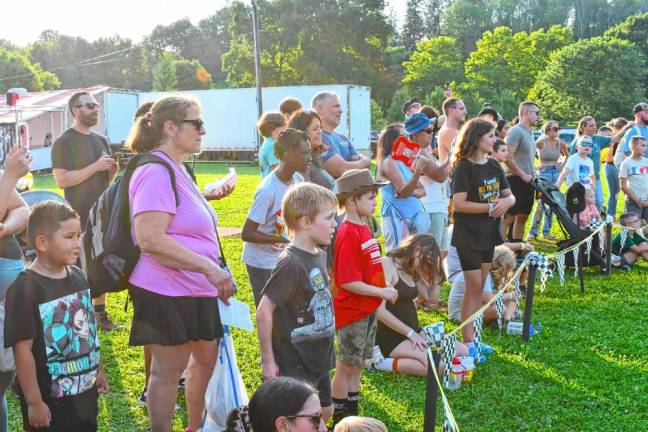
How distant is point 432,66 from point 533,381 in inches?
2922

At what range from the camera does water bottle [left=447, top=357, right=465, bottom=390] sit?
5.16 m

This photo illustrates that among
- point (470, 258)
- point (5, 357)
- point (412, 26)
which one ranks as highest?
point (412, 26)

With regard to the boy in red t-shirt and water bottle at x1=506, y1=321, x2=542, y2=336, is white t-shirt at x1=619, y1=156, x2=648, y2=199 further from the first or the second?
the boy in red t-shirt

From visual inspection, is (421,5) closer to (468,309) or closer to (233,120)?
(233,120)

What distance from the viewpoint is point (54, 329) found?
3133 mm

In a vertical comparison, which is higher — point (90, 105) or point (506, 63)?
point (506, 63)

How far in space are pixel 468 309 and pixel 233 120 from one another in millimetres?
29671

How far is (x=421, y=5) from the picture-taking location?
12938cm

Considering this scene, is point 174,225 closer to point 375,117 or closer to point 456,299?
point 456,299

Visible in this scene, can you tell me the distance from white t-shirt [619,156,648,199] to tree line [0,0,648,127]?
4446cm

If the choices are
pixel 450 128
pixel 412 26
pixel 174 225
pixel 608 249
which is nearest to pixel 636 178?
pixel 608 249

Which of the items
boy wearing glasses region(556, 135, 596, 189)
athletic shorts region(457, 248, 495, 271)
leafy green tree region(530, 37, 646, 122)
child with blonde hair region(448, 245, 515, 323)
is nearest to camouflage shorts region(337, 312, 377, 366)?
athletic shorts region(457, 248, 495, 271)

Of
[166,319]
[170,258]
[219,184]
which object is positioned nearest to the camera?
[170,258]

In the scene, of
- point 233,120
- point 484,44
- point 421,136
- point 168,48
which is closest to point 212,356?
point 421,136
